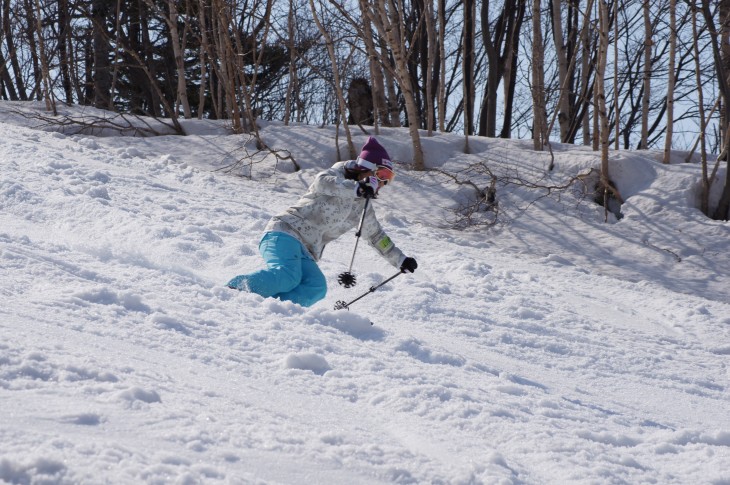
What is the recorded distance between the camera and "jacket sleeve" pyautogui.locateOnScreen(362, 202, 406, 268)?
4.82 metres

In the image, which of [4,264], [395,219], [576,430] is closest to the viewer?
[576,430]

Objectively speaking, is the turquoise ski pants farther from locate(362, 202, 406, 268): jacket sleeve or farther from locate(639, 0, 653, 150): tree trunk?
locate(639, 0, 653, 150): tree trunk

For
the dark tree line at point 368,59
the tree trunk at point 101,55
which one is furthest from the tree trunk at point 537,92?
the tree trunk at point 101,55

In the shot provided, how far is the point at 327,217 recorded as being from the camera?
190 inches

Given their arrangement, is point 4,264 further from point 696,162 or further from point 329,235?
point 696,162

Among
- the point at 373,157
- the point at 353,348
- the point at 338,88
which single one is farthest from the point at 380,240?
the point at 338,88

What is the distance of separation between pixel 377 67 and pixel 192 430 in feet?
35.7

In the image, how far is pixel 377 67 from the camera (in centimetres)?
1237

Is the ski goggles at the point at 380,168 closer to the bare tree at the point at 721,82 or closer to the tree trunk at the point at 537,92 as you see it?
the bare tree at the point at 721,82

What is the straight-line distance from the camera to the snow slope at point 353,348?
2.09m

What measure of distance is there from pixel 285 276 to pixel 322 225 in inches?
22.6

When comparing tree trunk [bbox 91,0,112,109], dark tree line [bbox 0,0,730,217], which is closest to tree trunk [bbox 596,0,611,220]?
dark tree line [bbox 0,0,730,217]

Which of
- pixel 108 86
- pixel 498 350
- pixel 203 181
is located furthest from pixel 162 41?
pixel 498 350

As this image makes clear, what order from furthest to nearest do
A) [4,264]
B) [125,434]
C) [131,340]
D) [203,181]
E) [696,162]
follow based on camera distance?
[696,162]
[203,181]
[4,264]
[131,340]
[125,434]
